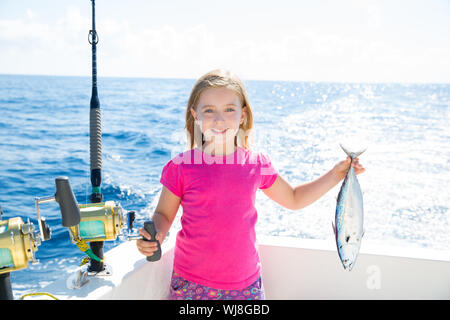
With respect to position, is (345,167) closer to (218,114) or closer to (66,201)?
(218,114)

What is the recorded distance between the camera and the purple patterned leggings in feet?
4.30

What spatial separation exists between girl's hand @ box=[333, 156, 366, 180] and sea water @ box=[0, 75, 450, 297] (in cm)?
37

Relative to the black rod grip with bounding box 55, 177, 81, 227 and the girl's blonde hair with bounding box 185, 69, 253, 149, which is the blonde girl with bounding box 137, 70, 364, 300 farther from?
the black rod grip with bounding box 55, 177, 81, 227

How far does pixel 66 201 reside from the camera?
3.24ft

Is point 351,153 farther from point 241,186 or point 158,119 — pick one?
point 158,119

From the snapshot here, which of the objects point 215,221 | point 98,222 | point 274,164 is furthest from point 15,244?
point 274,164

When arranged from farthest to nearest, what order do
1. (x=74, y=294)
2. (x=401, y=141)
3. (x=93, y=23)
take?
(x=401, y=141), (x=93, y=23), (x=74, y=294)

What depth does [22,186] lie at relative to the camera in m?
5.40

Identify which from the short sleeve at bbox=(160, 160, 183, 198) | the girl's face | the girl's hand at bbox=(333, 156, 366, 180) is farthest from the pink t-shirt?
the girl's hand at bbox=(333, 156, 366, 180)

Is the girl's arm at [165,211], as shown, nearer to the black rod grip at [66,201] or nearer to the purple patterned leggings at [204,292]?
the purple patterned leggings at [204,292]

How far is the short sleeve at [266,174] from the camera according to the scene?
1437 millimetres

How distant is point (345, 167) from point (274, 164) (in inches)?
128
